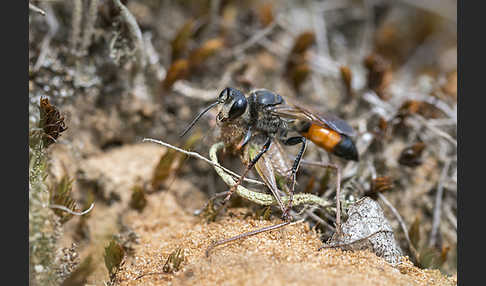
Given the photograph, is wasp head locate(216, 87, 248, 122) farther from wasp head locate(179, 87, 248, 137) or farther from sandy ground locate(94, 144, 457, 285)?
sandy ground locate(94, 144, 457, 285)

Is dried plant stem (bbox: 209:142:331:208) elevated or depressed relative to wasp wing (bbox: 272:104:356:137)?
depressed

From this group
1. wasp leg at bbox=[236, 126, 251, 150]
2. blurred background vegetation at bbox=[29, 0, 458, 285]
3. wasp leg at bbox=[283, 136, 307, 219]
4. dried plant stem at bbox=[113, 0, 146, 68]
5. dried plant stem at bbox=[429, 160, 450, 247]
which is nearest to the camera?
wasp leg at bbox=[283, 136, 307, 219]

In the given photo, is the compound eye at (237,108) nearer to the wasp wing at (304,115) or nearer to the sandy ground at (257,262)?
the wasp wing at (304,115)

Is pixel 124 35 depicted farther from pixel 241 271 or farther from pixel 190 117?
pixel 241 271

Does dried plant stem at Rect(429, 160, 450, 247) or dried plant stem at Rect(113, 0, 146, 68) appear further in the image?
dried plant stem at Rect(429, 160, 450, 247)

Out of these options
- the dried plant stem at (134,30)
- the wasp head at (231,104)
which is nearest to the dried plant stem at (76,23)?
the dried plant stem at (134,30)

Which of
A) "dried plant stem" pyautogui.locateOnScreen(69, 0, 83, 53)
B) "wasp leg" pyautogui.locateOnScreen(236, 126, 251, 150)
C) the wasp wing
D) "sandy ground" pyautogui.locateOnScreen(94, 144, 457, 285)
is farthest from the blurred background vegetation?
the wasp wing

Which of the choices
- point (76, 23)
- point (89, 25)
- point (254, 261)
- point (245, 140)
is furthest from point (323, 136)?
point (76, 23)

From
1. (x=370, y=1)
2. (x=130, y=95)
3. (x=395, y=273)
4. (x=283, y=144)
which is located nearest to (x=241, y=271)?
(x=395, y=273)
